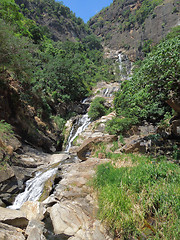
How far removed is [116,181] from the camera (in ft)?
12.9

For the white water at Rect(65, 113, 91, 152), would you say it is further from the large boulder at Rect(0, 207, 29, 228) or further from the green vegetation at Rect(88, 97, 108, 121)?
the large boulder at Rect(0, 207, 29, 228)

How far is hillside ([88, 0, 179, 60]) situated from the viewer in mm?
43744

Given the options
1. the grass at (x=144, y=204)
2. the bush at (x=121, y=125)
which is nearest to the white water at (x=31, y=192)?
the grass at (x=144, y=204)

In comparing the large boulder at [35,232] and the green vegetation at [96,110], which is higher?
the green vegetation at [96,110]

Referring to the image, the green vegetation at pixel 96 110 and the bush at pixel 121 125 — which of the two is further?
the green vegetation at pixel 96 110

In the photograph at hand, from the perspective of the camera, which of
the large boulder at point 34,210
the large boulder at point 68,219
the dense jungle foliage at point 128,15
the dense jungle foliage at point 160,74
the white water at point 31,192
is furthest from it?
the dense jungle foliage at point 128,15

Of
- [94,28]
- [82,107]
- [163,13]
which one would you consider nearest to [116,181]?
[82,107]

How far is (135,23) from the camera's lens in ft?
184

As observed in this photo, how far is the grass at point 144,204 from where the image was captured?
2.69 meters

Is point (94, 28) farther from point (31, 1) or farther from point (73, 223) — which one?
point (73, 223)

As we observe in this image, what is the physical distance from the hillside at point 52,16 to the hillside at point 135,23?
17515mm

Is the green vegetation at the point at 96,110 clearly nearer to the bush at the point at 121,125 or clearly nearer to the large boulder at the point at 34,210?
the bush at the point at 121,125

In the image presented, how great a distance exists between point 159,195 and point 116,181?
114 cm

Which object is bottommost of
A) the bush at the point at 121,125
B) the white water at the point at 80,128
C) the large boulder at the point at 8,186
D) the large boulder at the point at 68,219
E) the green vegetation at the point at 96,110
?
the large boulder at the point at 68,219
